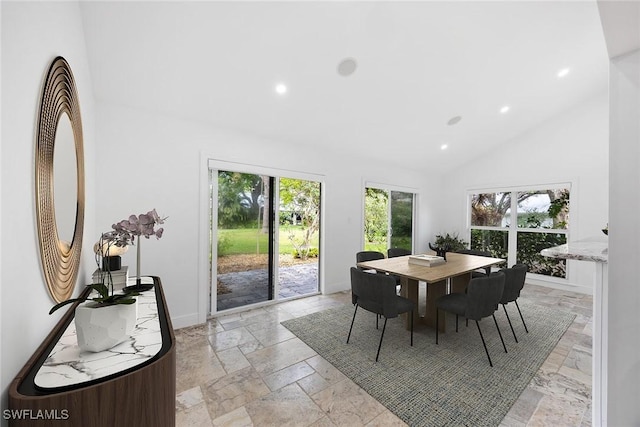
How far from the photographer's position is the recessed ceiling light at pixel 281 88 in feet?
9.22

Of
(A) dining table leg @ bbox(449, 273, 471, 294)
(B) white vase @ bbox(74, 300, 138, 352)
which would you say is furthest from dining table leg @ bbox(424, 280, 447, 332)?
(B) white vase @ bbox(74, 300, 138, 352)

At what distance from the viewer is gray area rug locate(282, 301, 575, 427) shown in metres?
1.78

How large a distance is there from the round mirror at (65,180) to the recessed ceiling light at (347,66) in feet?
7.55

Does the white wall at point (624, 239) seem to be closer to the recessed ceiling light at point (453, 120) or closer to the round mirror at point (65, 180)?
the round mirror at point (65, 180)

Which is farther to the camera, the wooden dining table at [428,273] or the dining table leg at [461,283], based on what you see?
the dining table leg at [461,283]

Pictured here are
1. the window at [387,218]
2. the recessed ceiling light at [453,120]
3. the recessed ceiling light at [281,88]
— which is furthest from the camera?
the window at [387,218]

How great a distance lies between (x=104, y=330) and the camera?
0.99 m

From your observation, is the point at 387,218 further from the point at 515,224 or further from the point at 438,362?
the point at 438,362

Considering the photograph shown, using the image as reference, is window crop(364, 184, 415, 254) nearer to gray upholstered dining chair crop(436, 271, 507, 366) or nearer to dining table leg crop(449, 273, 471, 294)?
dining table leg crop(449, 273, 471, 294)

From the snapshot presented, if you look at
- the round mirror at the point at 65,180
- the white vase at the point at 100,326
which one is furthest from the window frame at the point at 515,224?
the round mirror at the point at 65,180

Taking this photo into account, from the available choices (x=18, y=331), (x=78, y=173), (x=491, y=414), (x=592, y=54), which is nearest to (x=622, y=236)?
(x=491, y=414)

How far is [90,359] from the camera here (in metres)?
0.93

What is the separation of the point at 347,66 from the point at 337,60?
0.53 ft

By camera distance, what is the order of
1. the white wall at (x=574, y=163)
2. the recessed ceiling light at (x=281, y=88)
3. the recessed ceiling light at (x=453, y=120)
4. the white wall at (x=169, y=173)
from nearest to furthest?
the white wall at (x=169, y=173)
the recessed ceiling light at (x=281, y=88)
the recessed ceiling light at (x=453, y=120)
the white wall at (x=574, y=163)
